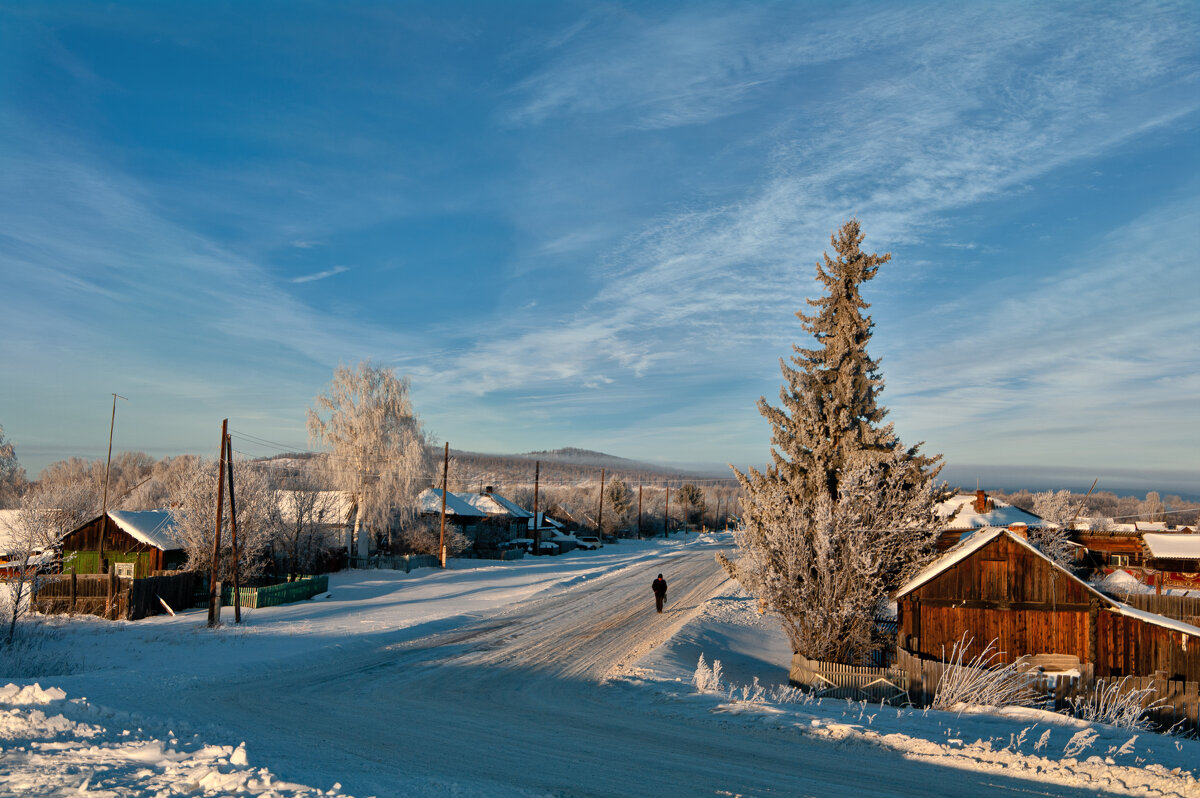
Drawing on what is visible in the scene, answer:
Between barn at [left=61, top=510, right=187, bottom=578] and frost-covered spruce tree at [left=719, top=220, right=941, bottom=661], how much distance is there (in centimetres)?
2892

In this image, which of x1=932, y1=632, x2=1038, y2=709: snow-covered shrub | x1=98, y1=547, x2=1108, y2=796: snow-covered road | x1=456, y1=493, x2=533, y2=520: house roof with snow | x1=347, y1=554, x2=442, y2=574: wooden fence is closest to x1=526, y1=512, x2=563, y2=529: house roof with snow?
x1=456, y1=493, x2=533, y2=520: house roof with snow

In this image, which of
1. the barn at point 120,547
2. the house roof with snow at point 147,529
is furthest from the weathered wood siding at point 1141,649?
the barn at point 120,547

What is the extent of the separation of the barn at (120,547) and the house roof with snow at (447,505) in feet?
64.2

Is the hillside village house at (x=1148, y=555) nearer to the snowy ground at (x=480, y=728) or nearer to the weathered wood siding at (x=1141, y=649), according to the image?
the weathered wood siding at (x=1141, y=649)

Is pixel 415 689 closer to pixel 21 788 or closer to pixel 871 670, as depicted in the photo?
pixel 21 788

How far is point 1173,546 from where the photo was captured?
47.4 meters

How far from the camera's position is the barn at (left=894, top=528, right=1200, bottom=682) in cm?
2100

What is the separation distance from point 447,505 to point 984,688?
153ft

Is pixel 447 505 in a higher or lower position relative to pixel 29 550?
higher

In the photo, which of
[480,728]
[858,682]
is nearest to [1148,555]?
[858,682]

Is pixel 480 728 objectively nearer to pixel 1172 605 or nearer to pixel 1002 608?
pixel 1002 608

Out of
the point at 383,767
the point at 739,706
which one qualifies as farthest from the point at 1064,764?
the point at 383,767

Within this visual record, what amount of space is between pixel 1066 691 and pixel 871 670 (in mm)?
6061

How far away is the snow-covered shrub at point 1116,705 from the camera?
16672 mm
